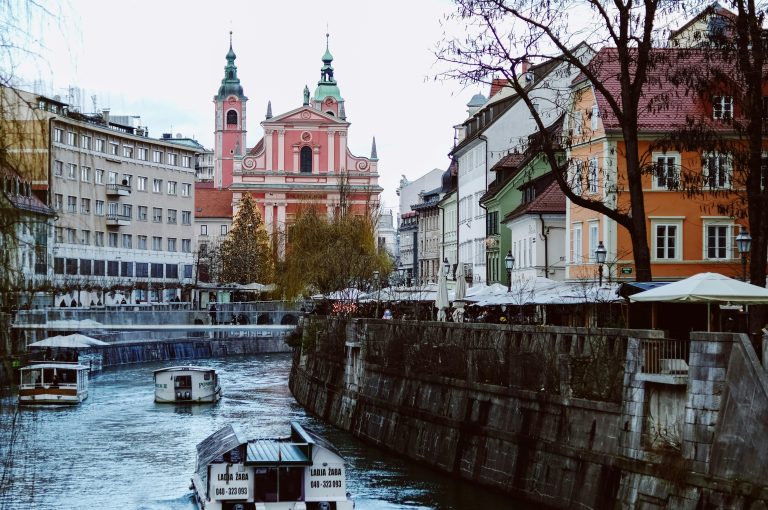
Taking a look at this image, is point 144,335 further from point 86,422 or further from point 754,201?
point 754,201

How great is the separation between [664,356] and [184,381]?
36.9 metres

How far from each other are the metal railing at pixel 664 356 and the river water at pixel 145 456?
518 centimetres

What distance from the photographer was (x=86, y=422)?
48875 millimetres

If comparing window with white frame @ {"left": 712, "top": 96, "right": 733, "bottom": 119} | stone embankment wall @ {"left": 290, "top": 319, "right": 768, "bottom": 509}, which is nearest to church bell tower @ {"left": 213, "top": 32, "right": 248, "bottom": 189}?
window with white frame @ {"left": 712, "top": 96, "right": 733, "bottom": 119}

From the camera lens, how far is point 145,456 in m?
39.0

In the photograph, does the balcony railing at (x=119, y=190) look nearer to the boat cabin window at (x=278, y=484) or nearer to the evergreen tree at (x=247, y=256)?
the evergreen tree at (x=247, y=256)

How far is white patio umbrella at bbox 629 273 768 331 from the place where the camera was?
77.7 feet

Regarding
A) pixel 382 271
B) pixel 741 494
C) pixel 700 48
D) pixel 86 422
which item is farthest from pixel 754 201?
pixel 382 271

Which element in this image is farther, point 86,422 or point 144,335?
point 144,335

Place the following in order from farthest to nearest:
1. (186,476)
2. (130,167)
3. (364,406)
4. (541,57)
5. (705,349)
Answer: (130,167) < (364,406) < (186,476) < (541,57) < (705,349)

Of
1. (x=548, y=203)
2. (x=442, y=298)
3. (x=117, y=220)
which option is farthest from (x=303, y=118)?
(x=442, y=298)

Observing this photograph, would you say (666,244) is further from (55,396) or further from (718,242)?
(55,396)

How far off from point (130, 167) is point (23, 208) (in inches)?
3862

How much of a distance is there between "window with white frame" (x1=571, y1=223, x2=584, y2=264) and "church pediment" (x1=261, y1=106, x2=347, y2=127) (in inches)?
3762
